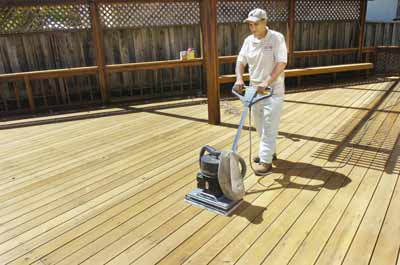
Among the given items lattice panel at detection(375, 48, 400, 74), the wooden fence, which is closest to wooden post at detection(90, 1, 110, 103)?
the wooden fence

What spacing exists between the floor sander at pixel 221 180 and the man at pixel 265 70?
226 millimetres

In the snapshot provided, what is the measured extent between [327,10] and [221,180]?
20.8 feet

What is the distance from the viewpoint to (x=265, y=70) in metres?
2.64

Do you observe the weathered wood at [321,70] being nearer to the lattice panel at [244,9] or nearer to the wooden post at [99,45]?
the lattice panel at [244,9]

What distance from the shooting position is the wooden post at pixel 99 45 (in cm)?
550

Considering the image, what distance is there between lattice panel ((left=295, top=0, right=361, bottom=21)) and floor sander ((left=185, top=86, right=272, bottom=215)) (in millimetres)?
5221

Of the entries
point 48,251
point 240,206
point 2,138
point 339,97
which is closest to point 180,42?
point 339,97

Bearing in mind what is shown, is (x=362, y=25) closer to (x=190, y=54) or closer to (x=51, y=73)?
(x=190, y=54)

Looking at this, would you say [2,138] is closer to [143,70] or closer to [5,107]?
[5,107]

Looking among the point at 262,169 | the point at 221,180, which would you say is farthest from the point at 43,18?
the point at 221,180

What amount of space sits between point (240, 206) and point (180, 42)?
182 inches

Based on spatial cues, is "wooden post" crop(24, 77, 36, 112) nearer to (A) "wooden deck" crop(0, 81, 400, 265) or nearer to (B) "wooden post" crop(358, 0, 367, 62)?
(A) "wooden deck" crop(0, 81, 400, 265)

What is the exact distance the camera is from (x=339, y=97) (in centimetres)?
564

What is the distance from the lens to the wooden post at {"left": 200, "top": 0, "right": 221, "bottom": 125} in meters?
4.02
